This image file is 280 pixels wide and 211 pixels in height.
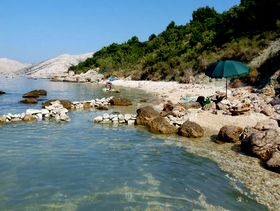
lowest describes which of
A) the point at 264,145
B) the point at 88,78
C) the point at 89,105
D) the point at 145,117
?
the point at 88,78

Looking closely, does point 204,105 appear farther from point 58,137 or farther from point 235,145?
point 58,137

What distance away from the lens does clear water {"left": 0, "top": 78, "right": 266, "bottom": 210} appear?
926 cm

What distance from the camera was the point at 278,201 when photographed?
31.0ft

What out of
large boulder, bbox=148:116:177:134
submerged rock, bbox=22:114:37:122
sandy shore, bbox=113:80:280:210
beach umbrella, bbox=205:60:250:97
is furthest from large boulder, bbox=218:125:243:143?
submerged rock, bbox=22:114:37:122

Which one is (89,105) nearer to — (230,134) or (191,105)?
(191,105)

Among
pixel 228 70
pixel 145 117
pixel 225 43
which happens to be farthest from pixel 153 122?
pixel 225 43

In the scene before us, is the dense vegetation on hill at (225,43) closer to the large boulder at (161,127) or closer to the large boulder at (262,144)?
the large boulder at (161,127)

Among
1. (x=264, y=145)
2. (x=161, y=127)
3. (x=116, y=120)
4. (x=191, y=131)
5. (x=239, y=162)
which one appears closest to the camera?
(x=239, y=162)

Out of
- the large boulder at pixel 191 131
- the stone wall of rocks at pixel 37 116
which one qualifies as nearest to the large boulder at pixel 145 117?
the large boulder at pixel 191 131

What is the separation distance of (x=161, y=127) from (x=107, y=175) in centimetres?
688

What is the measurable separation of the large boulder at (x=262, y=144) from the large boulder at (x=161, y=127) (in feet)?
13.9

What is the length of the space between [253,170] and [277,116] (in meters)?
7.69

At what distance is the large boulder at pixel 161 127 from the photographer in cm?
1775

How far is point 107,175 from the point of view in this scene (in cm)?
1138
